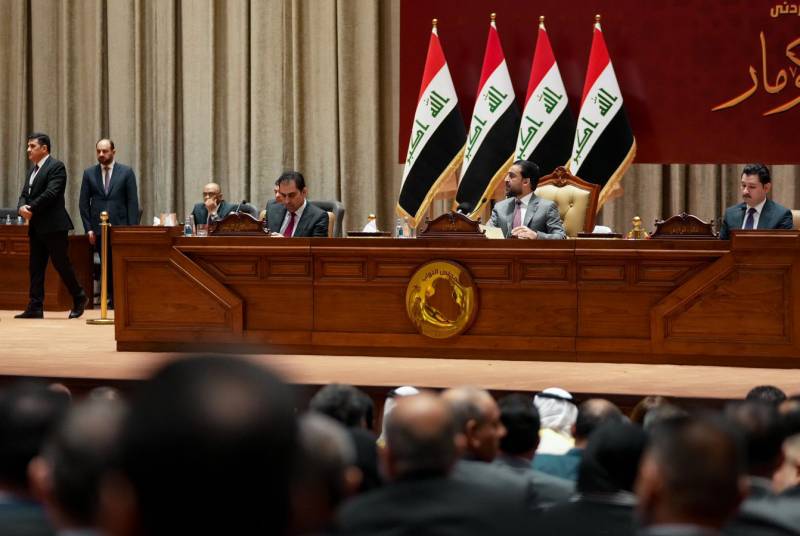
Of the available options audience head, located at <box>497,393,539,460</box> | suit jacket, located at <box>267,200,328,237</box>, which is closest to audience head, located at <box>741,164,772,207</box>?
suit jacket, located at <box>267,200,328,237</box>

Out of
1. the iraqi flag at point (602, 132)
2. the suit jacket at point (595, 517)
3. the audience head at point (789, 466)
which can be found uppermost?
the iraqi flag at point (602, 132)

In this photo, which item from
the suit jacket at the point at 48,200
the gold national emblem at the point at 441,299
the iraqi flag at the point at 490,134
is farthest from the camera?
the iraqi flag at the point at 490,134

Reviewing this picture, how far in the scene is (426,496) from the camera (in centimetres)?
199

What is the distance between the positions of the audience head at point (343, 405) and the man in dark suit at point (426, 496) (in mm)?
940

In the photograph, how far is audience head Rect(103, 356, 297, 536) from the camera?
3.10 feet

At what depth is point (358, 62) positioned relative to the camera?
1192 cm

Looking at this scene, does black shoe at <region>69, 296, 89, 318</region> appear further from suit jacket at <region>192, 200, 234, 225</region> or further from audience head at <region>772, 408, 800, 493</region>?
audience head at <region>772, 408, 800, 493</region>

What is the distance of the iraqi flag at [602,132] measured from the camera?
930cm

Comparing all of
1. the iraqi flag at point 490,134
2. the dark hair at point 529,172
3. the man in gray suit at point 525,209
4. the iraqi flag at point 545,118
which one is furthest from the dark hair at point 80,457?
the iraqi flag at point 545,118

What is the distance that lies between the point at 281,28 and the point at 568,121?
152 inches

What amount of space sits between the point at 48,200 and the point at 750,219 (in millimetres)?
5265

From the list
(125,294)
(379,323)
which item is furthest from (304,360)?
(125,294)

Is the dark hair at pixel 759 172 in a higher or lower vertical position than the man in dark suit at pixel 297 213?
higher

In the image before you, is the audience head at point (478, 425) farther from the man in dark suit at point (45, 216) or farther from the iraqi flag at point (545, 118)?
the man in dark suit at point (45, 216)
